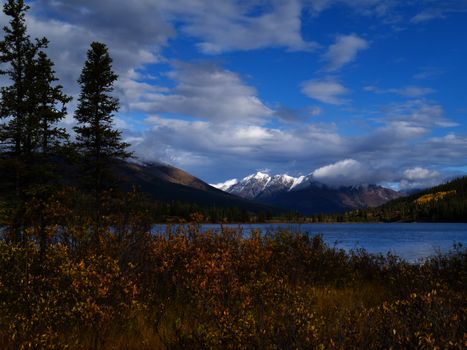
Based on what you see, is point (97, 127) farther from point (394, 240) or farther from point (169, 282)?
point (394, 240)

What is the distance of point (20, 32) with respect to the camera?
26266 mm

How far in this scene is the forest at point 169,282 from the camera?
557cm

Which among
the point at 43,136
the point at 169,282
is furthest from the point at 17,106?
the point at 169,282

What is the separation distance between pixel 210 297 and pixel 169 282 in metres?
3.01

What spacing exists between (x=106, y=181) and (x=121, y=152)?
107 inches

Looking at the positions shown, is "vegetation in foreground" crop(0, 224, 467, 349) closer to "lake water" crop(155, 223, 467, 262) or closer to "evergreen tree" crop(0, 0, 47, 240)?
"lake water" crop(155, 223, 467, 262)

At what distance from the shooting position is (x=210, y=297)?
9141 millimetres

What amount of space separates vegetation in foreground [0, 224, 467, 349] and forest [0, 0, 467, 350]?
0.13 ft

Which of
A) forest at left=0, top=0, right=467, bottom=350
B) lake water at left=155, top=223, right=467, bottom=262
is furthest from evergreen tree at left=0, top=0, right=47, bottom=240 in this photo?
lake water at left=155, top=223, right=467, bottom=262

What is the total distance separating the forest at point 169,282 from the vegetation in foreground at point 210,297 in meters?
0.04

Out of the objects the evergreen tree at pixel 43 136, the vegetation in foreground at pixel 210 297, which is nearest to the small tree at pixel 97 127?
the evergreen tree at pixel 43 136

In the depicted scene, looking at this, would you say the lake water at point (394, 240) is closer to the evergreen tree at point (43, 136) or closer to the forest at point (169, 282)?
the forest at point (169, 282)

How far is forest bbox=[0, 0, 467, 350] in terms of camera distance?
5.57 meters

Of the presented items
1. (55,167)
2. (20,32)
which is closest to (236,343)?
(55,167)
